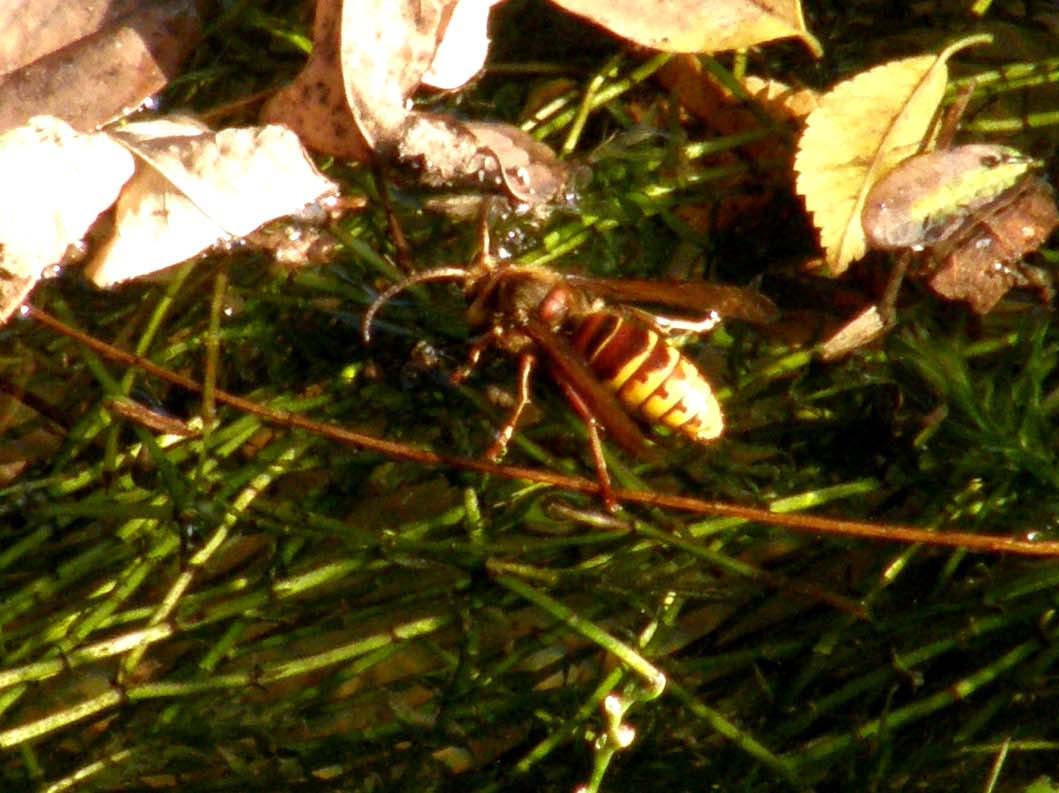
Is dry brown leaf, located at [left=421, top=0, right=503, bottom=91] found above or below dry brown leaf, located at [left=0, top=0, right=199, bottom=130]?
below

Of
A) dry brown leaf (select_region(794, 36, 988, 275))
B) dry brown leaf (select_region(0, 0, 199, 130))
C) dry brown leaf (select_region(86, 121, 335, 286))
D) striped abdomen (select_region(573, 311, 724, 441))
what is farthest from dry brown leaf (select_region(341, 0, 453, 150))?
dry brown leaf (select_region(794, 36, 988, 275))

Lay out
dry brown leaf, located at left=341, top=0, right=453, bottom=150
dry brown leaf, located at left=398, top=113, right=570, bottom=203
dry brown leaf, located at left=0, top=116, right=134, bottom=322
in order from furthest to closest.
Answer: dry brown leaf, located at left=398, top=113, right=570, bottom=203, dry brown leaf, located at left=341, top=0, right=453, bottom=150, dry brown leaf, located at left=0, top=116, right=134, bottom=322

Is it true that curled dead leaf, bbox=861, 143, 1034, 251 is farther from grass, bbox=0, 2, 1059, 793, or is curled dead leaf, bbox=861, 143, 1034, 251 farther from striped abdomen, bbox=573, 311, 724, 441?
striped abdomen, bbox=573, 311, 724, 441

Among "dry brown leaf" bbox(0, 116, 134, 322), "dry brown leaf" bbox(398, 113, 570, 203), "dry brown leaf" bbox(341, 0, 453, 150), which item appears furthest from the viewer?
"dry brown leaf" bbox(398, 113, 570, 203)

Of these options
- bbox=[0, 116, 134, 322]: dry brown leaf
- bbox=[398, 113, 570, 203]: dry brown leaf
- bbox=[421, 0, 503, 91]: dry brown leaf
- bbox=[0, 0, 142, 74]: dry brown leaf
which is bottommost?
bbox=[398, 113, 570, 203]: dry brown leaf

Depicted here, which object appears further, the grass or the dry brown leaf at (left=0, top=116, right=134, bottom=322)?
the grass

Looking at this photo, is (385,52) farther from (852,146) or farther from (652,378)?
(852,146)

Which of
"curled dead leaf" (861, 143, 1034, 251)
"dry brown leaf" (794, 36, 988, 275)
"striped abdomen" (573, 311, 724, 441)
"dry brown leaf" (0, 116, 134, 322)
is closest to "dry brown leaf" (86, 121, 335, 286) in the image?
"dry brown leaf" (0, 116, 134, 322)

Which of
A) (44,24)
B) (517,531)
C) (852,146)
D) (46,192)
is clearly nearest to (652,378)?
(517,531)
